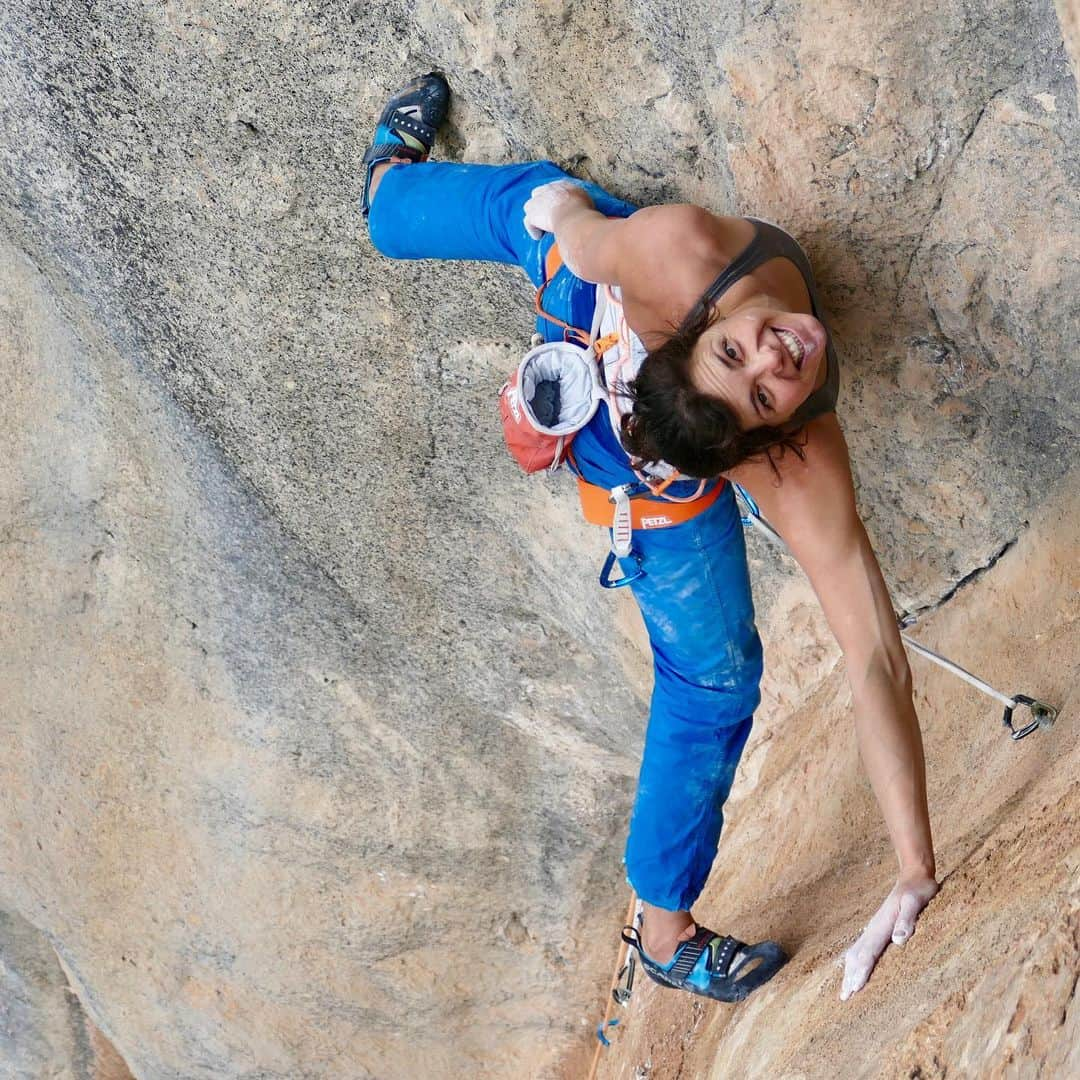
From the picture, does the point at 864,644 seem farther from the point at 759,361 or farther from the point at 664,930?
the point at 664,930

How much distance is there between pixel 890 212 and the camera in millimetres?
2406

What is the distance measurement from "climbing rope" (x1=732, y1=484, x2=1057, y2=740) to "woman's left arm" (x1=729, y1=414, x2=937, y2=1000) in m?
0.14

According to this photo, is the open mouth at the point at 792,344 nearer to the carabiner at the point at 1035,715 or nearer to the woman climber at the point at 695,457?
the woman climber at the point at 695,457

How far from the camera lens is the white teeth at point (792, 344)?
6.59 feet

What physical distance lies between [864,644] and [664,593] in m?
0.51

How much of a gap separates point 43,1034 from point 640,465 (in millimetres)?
4425

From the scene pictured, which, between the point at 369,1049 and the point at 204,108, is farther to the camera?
the point at 369,1049

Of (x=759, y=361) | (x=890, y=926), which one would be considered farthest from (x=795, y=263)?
(x=890, y=926)

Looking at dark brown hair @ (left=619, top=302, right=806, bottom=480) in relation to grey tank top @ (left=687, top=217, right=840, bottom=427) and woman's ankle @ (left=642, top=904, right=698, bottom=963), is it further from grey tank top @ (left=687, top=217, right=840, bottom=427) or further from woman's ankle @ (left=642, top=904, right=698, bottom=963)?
woman's ankle @ (left=642, top=904, right=698, bottom=963)

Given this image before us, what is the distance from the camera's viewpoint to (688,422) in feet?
6.81

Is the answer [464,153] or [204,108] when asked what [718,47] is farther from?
[204,108]

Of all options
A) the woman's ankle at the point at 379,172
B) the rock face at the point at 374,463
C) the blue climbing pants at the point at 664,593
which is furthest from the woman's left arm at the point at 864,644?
the woman's ankle at the point at 379,172

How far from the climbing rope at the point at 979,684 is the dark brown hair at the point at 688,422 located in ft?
0.72

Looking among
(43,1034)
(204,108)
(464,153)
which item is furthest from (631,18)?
(43,1034)
